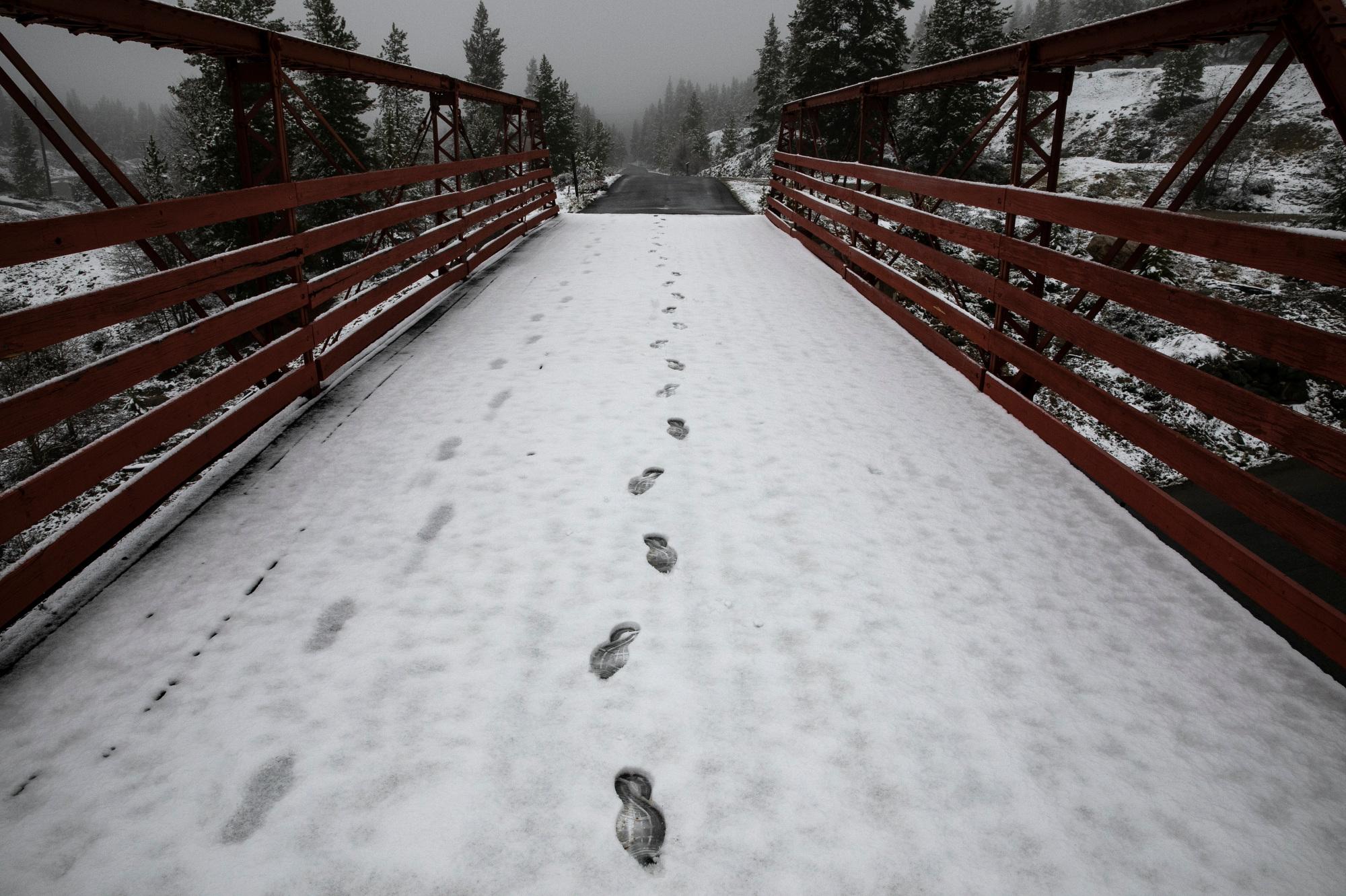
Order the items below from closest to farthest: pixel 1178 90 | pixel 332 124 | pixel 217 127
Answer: pixel 217 127
pixel 332 124
pixel 1178 90

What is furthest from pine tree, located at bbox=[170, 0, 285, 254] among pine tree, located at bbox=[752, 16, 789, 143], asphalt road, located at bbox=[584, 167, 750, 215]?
pine tree, located at bbox=[752, 16, 789, 143]

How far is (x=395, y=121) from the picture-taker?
3703 centimetres

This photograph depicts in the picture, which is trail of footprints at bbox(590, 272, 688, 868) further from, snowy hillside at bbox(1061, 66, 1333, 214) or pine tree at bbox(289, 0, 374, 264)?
snowy hillside at bbox(1061, 66, 1333, 214)

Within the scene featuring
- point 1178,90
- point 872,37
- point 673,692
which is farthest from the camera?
point 1178,90

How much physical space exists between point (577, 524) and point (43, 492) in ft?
5.98

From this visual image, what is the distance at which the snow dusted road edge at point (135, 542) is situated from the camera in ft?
7.52

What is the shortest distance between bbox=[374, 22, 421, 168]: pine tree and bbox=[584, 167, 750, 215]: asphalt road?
8.56 m

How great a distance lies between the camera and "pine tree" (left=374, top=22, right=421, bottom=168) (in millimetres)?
30172

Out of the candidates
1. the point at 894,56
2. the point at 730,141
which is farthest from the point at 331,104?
the point at 730,141

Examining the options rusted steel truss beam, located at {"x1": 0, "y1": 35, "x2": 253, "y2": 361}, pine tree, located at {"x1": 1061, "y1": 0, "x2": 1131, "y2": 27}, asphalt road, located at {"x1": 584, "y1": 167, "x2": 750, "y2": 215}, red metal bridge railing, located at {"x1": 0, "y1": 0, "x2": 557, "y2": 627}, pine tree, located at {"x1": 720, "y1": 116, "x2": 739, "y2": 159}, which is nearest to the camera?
red metal bridge railing, located at {"x1": 0, "y1": 0, "x2": 557, "y2": 627}

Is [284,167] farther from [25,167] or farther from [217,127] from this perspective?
[25,167]

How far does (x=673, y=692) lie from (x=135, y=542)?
2.36m

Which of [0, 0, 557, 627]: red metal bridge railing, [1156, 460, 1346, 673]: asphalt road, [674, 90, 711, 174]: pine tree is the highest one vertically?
[674, 90, 711, 174]: pine tree

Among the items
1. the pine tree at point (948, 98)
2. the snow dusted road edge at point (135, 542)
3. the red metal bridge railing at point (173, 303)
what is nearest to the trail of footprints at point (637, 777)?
the red metal bridge railing at point (173, 303)
